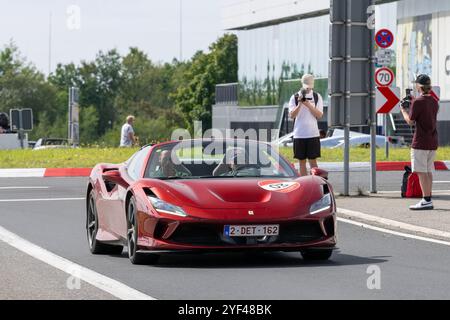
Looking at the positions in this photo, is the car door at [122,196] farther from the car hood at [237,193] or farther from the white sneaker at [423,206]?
the white sneaker at [423,206]

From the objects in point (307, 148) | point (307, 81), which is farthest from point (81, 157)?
point (307, 81)

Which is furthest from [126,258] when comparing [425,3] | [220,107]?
[220,107]

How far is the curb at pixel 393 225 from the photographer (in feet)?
50.4

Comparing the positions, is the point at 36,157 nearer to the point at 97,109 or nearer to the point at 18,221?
the point at 18,221

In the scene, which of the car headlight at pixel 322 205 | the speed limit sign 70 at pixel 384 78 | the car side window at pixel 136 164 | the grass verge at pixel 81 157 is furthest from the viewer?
the grass verge at pixel 81 157

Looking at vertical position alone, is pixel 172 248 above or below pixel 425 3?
below

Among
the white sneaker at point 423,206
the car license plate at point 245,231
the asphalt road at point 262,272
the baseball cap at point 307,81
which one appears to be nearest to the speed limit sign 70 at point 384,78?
the baseball cap at point 307,81

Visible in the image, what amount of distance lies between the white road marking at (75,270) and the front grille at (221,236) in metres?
0.90

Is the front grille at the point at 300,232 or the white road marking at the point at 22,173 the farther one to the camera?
the white road marking at the point at 22,173

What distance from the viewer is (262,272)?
38.1ft

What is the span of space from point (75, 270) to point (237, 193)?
1581 mm

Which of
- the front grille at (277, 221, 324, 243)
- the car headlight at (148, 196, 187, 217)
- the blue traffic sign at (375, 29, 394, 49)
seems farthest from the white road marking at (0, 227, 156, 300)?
the blue traffic sign at (375, 29, 394, 49)

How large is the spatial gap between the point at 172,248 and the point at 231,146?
161 centimetres

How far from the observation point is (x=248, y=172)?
13.1 m
